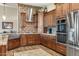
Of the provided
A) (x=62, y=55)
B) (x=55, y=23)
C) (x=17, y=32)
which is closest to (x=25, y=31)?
(x=17, y=32)

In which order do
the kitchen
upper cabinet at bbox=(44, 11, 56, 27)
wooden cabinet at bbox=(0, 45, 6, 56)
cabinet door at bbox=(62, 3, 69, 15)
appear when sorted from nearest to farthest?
wooden cabinet at bbox=(0, 45, 6, 56), cabinet door at bbox=(62, 3, 69, 15), the kitchen, upper cabinet at bbox=(44, 11, 56, 27)

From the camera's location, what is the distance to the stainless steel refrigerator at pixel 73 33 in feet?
5.82

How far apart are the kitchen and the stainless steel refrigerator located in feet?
0.09

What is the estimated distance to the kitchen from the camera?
1872 millimetres

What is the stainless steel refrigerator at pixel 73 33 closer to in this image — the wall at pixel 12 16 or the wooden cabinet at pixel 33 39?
the wooden cabinet at pixel 33 39

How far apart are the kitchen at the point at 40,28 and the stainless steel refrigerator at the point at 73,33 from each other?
3 cm

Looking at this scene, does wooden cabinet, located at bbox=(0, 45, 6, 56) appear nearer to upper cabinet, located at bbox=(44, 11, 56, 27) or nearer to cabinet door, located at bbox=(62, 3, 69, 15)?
upper cabinet, located at bbox=(44, 11, 56, 27)

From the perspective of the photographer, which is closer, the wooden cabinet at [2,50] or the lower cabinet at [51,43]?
the wooden cabinet at [2,50]

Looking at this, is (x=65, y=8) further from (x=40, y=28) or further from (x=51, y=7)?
(x=40, y=28)

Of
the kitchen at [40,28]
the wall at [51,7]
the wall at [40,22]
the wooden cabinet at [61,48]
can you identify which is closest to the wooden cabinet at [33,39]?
the kitchen at [40,28]

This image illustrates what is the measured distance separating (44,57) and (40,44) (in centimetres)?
33

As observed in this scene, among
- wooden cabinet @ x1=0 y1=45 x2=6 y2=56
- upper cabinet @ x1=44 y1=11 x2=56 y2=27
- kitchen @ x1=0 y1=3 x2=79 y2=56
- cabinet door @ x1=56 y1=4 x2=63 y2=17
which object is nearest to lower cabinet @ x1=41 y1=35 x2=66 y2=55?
kitchen @ x1=0 y1=3 x2=79 y2=56

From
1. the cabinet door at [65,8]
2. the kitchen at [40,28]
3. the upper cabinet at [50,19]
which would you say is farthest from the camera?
the upper cabinet at [50,19]

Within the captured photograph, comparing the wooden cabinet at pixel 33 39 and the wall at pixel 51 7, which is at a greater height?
the wall at pixel 51 7
